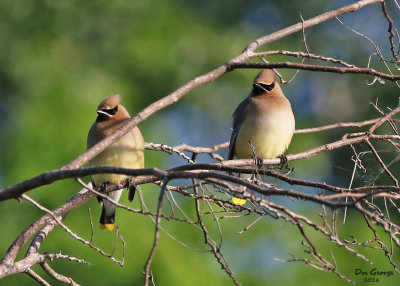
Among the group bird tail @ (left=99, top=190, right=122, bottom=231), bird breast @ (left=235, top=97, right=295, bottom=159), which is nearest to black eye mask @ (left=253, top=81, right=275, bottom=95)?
bird breast @ (left=235, top=97, right=295, bottom=159)

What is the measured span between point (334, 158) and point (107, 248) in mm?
6134

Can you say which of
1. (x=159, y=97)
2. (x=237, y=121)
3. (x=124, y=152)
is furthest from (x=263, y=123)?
(x=159, y=97)

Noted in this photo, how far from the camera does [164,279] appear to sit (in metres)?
7.02

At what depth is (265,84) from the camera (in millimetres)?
4848

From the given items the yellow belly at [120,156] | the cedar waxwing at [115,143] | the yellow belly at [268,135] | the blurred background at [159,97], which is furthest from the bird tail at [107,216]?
the blurred background at [159,97]

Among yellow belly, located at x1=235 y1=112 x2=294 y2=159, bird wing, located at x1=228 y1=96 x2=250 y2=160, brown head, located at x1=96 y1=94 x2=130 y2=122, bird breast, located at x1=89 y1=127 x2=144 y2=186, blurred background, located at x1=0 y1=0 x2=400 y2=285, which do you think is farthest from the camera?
blurred background, located at x1=0 y1=0 x2=400 y2=285

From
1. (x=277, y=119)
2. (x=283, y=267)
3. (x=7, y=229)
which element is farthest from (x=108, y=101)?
(x=283, y=267)

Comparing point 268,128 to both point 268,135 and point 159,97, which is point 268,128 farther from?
point 159,97

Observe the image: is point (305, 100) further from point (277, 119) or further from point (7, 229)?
point (277, 119)

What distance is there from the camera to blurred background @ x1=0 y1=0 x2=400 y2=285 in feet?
23.6

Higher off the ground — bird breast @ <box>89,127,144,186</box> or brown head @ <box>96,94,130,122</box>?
brown head @ <box>96,94,130,122</box>

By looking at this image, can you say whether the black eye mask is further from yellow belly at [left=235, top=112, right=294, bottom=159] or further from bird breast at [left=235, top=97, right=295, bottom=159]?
yellow belly at [left=235, top=112, right=294, bottom=159]

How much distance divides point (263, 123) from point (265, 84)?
0.33 m

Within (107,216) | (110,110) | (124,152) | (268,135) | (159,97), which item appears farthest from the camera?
(159,97)
